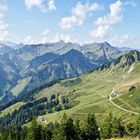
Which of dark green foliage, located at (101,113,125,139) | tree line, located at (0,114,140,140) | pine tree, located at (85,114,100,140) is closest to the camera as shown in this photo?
tree line, located at (0,114,140,140)

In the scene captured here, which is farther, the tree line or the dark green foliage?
the dark green foliage

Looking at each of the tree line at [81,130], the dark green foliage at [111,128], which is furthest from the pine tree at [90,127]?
the dark green foliage at [111,128]

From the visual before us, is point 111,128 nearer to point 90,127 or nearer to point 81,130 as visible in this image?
point 90,127

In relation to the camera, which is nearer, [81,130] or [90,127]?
[90,127]

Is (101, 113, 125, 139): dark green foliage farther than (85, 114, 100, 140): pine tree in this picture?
Yes

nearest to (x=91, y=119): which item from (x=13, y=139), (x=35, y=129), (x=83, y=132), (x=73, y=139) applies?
(x=83, y=132)

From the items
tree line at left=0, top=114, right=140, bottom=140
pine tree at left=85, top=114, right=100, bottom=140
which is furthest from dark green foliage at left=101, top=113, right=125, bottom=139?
pine tree at left=85, top=114, right=100, bottom=140

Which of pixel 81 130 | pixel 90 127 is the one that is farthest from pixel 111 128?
pixel 81 130

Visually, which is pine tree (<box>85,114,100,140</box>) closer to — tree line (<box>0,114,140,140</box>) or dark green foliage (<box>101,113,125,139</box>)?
tree line (<box>0,114,140,140</box>)

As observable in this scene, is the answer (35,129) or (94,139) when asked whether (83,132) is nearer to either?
(94,139)

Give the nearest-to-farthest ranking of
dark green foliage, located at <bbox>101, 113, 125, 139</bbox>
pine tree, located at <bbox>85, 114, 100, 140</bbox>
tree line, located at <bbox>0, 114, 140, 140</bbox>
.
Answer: tree line, located at <bbox>0, 114, 140, 140</bbox>, pine tree, located at <bbox>85, 114, 100, 140</bbox>, dark green foliage, located at <bbox>101, 113, 125, 139</bbox>

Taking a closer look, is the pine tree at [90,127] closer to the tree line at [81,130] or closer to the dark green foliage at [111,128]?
the tree line at [81,130]

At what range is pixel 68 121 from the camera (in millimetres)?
137875

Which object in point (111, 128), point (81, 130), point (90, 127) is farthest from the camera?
point (111, 128)
